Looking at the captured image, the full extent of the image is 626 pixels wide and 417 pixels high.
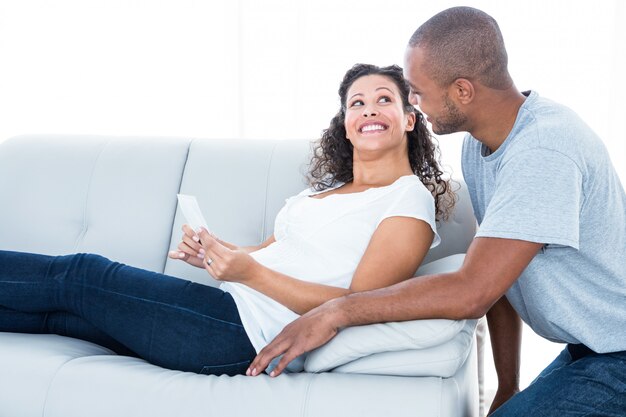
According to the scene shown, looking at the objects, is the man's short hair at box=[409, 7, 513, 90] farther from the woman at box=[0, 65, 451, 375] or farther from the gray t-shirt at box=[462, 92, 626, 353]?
the woman at box=[0, 65, 451, 375]

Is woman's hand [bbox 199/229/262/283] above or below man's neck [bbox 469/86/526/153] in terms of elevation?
below

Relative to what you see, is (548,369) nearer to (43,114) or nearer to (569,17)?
(569,17)

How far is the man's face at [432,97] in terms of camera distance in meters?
1.48

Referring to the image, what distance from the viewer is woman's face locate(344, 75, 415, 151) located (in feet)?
6.16

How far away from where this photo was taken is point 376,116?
1.89m

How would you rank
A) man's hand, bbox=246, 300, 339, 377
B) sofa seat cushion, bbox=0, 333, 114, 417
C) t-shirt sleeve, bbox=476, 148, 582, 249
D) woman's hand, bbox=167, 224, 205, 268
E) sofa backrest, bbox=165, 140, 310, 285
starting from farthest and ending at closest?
sofa backrest, bbox=165, 140, 310, 285
woman's hand, bbox=167, 224, 205, 268
sofa seat cushion, bbox=0, 333, 114, 417
man's hand, bbox=246, 300, 339, 377
t-shirt sleeve, bbox=476, 148, 582, 249

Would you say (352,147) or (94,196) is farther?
(94,196)

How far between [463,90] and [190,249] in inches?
31.5

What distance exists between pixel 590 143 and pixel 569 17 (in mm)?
1474

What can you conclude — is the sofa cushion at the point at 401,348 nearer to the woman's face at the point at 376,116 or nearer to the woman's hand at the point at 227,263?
the woman's hand at the point at 227,263

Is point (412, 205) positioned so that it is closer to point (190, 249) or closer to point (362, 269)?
point (362, 269)

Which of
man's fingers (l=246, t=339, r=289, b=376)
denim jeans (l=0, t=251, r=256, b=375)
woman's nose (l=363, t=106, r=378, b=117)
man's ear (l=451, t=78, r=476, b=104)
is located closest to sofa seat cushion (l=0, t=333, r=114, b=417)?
denim jeans (l=0, t=251, r=256, b=375)

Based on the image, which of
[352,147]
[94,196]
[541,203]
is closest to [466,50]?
[541,203]

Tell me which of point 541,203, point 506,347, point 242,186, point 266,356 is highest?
point 541,203
